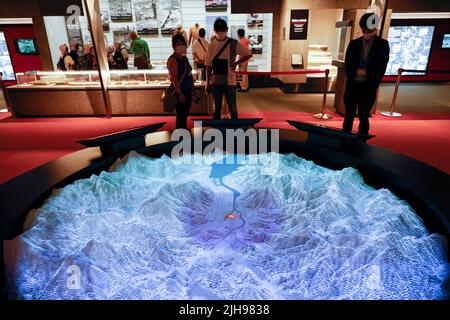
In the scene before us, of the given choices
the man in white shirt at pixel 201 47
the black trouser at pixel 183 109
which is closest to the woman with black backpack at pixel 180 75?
the black trouser at pixel 183 109

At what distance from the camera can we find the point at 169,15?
30.8 feet

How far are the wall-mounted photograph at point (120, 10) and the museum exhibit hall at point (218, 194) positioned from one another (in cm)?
384

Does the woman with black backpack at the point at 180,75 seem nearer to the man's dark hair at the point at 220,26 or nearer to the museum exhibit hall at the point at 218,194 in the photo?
the museum exhibit hall at the point at 218,194

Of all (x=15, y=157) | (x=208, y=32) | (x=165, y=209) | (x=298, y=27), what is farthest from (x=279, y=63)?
(x=165, y=209)

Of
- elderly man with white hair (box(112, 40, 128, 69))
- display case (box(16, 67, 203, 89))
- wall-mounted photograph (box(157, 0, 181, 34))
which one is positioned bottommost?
display case (box(16, 67, 203, 89))

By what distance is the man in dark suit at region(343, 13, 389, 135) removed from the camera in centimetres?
376

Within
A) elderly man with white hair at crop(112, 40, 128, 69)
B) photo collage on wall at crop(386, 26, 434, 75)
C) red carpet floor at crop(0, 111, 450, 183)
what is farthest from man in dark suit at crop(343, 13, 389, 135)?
photo collage on wall at crop(386, 26, 434, 75)

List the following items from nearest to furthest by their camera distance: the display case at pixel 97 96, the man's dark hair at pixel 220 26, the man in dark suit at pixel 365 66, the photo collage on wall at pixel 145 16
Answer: the man in dark suit at pixel 365 66 → the man's dark hair at pixel 220 26 → the display case at pixel 97 96 → the photo collage on wall at pixel 145 16

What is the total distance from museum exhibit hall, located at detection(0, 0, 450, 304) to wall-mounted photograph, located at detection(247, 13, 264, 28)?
3.75 m

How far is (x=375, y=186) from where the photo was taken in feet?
8.77

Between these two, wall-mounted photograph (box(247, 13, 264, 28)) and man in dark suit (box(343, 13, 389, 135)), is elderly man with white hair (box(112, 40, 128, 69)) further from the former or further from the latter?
man in dark suit (box(343, 13, 389, 135))

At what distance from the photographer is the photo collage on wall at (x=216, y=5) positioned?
9.25m

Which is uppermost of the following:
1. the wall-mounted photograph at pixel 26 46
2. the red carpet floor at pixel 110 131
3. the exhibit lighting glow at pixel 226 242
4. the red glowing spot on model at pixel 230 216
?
the wall-mounted photograph at pixel 26 46
